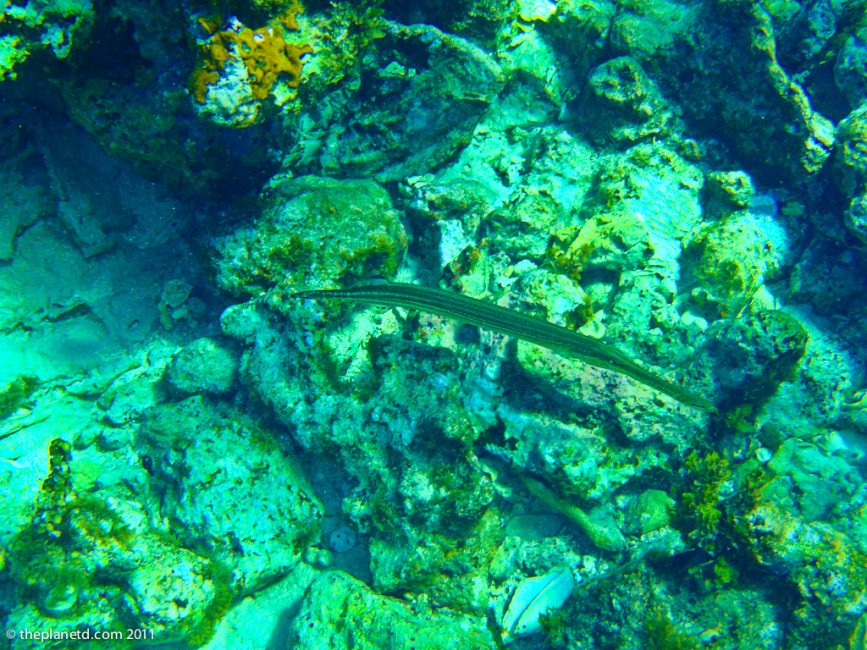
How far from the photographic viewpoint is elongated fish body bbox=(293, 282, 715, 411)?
3.77 m

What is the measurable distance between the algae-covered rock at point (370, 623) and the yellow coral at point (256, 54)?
499 centimetres

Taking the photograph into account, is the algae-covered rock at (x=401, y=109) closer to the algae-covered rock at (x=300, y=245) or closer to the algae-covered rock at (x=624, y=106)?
the algae-covered rock at (x=300, y=245)

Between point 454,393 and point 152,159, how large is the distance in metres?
4.05

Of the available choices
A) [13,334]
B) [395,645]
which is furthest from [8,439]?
[395,645]

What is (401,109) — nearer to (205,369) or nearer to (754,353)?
(205,369)

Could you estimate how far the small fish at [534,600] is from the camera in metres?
4.62

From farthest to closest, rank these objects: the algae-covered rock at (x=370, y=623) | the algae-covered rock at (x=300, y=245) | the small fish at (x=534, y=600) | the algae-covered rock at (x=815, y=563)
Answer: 1. the algae-covered rock at (x=300, y=245)
2. the small fish at (x=534, y=600)
3. the algae-covered rock at (x=370, y=623)
4. the algae-covered rock at (x=815, y=563)

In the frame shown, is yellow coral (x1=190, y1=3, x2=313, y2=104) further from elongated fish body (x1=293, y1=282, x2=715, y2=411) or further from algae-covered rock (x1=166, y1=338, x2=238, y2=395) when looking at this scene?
algae-covered rock (x1=166, y1=338, x2=238, y2=395)

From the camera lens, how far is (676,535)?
4672 mm

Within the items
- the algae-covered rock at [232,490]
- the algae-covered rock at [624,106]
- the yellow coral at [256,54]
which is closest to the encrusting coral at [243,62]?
the yellow coral at [256,54]

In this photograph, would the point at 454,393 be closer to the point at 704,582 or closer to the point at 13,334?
the point at 704,582

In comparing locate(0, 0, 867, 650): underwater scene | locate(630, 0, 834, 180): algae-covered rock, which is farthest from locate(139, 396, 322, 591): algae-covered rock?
locate(630, 0, 834, 180): algae-covered rock

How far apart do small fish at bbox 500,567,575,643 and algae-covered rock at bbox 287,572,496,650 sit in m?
0.28

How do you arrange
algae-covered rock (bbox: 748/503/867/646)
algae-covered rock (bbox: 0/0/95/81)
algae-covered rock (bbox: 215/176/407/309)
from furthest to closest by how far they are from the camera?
algae-covered rock (bbox: 215/176/407/309) → algae-covered rock (bbox: 748/503/867/646) → algae-covered rock (bbox: 0/0/95/81)
